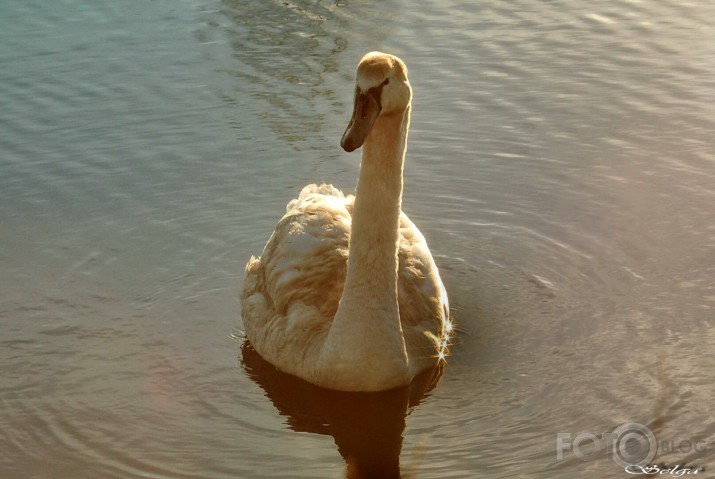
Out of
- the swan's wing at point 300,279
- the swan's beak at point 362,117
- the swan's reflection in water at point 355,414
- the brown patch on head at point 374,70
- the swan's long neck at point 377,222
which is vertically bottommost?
the swan's reflection in water at point 355,414

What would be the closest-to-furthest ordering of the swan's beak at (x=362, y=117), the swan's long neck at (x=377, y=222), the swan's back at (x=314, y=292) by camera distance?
the swan's beak at (x=362, y=117) < the swan's long neck at (x=377, y=222) < the swan's back at (x=314, y=292)

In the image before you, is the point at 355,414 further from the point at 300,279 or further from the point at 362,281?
the point at 300,279

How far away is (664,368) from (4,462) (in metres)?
4.73

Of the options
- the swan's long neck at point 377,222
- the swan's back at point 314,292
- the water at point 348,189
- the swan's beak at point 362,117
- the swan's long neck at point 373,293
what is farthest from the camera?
the swan's back at point 314,292

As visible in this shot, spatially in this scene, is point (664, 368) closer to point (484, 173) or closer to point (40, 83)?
point (484, 173)

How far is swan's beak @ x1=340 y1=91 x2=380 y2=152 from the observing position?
8625 millimetres

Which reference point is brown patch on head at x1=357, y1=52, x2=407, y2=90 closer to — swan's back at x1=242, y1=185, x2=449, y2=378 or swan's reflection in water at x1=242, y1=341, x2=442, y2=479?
swan's back at x1=242, y1=185, x2=449, y2=378

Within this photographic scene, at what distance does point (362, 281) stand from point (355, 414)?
948 mm

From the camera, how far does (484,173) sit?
519 inches

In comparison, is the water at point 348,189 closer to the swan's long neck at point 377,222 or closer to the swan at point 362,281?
the swan at point 362,281

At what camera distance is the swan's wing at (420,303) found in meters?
9.78

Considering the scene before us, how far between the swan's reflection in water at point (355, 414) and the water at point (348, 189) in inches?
0.9

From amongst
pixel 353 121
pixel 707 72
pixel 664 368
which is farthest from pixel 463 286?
pixel 707 72

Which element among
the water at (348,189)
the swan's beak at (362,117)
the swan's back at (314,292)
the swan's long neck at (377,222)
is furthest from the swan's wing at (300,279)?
the swan's beak at (362,117)
